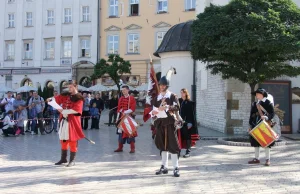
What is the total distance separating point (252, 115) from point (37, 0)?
122 ft

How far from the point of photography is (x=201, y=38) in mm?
12023

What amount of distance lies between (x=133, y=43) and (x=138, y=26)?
1737 mm

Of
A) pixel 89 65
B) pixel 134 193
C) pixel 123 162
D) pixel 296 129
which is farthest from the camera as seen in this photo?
pixel 89 65

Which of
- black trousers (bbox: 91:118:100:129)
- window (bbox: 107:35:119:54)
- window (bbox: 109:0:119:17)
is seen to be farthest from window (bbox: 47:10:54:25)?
black trousers (bbox: 91:118:100:129)

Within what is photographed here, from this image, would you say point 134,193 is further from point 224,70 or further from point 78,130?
point 224,70

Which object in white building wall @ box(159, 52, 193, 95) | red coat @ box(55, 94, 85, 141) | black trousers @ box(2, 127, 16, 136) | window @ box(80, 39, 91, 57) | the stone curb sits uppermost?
window @ box(80, 39, 91, 57)

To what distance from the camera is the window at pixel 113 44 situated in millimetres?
39094

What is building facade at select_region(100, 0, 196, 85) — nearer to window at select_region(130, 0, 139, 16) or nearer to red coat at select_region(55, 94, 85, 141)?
window at select_region(130, 0, 139, 16)

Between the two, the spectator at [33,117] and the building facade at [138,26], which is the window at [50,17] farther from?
the spectator at [33,117]

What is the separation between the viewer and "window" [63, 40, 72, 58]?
132ft

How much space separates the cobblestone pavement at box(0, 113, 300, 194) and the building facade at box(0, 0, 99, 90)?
28.9 metres

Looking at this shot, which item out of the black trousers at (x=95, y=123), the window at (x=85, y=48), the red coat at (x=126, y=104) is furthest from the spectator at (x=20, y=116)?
the window at (x=85, y=48)

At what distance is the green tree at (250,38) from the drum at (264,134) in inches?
123

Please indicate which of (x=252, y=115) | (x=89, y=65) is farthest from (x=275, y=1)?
(x=89, y=65)
